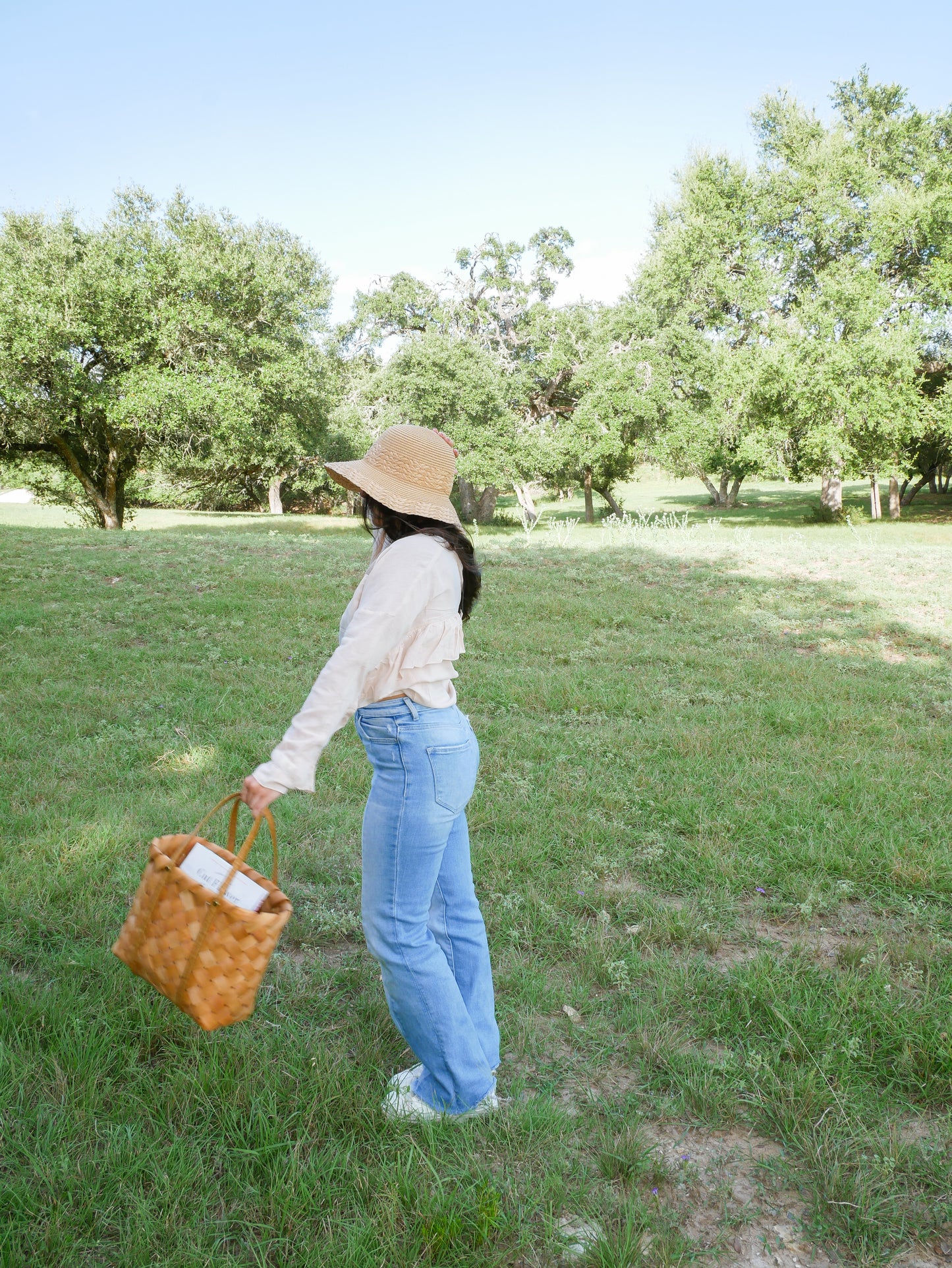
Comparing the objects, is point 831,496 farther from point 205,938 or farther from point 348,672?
point 205,938

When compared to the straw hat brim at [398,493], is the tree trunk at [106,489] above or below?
above

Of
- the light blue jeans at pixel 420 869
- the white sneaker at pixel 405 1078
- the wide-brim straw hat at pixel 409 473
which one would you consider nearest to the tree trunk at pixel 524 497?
the wide-brim straw hat at pixel 409 473

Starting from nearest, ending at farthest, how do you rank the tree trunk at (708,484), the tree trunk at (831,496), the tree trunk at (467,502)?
the tree trunk at (831,496), the tree trunk at (467,502), the tree trunk at (708,484)

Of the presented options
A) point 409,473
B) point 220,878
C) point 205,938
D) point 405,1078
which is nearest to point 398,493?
point 409,473

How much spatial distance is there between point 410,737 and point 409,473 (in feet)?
2.37

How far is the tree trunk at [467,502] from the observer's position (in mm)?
31547

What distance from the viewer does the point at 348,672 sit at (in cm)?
200

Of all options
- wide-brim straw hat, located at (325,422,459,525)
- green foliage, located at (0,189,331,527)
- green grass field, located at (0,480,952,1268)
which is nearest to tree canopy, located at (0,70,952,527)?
green foliage, located at (0,189,331,527)

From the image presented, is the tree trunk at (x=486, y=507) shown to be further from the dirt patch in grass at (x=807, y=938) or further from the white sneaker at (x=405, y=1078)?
the white sneaker at (x=405, y=1078)

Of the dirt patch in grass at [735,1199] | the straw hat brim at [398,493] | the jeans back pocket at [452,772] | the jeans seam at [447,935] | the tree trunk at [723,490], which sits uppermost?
the tree trunk at [723,490]

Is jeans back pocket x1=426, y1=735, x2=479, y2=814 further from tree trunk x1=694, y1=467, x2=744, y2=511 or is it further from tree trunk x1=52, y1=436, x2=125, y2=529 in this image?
tree trunk x1=694, y1=467, x2=744, y2=511

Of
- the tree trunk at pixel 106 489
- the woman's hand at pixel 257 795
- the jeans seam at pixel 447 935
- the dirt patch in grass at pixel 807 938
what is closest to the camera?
the woman's hand at pixel 257 795

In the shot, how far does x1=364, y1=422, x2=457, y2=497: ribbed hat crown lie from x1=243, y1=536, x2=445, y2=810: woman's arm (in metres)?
0.27

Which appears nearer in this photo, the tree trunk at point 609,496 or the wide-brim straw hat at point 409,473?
the wide-brim straw hat at point 409,473
